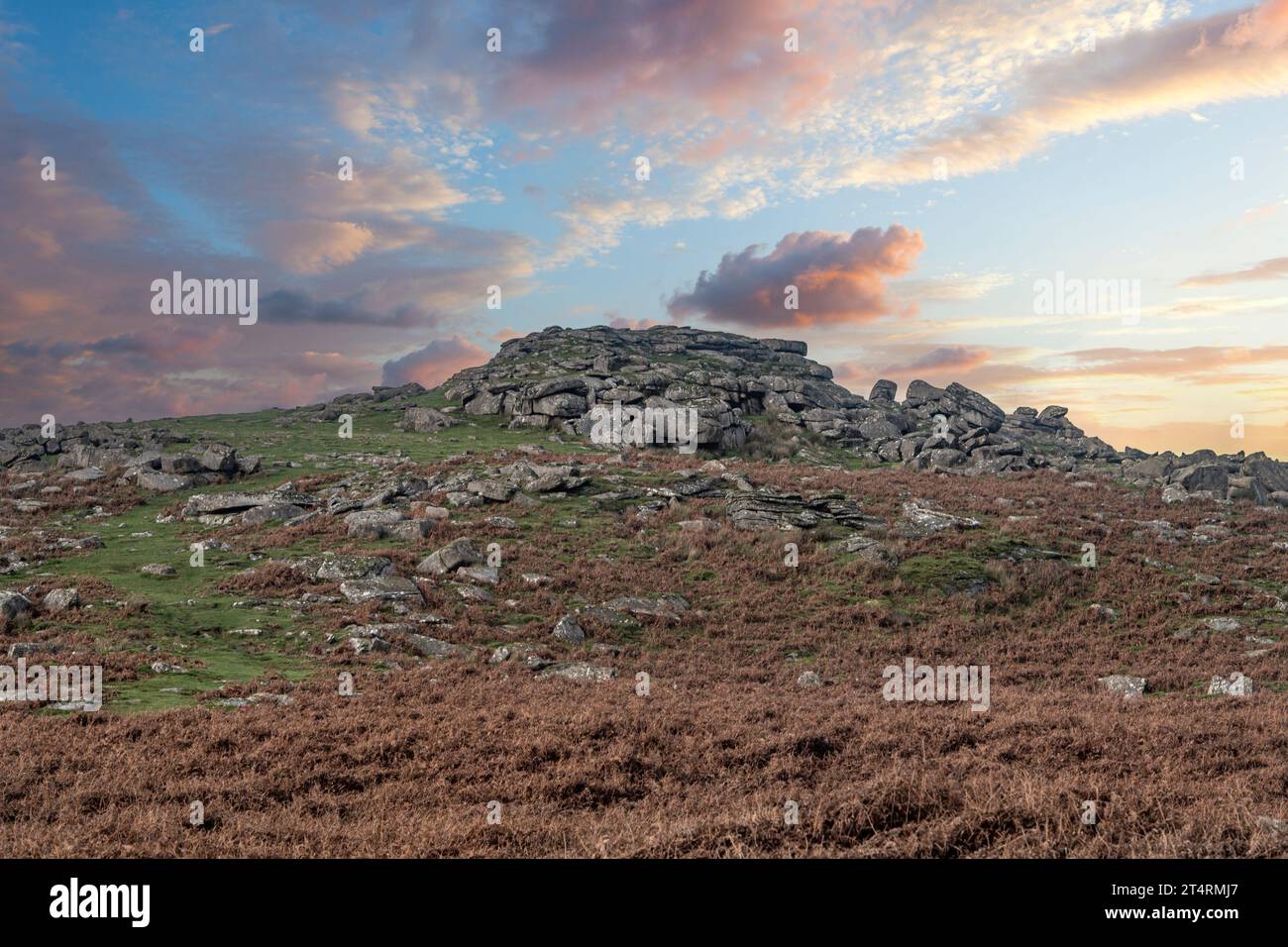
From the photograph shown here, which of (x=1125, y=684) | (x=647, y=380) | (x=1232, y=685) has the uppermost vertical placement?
(x=647, y=380)

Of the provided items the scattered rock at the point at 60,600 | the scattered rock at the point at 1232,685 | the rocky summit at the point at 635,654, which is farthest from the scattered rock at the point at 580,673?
the scattered rock at the point at 1232,685

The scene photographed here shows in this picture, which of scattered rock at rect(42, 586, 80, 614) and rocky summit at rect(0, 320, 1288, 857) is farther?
scattered rock at rect(42, 586, 80, 614)

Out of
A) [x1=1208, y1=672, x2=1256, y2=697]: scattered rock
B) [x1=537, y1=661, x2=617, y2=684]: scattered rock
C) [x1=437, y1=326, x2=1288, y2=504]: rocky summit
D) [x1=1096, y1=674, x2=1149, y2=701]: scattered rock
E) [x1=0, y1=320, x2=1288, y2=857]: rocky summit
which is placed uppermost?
[x1=437, y1=326, x2=1288, y2=504]: rocky summit

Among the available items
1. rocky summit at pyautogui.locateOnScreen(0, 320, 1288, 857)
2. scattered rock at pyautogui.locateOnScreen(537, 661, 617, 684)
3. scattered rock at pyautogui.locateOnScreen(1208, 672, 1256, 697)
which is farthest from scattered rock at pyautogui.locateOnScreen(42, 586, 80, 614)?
scattered rock at pyautogui.locateOnScreen(1208, 672, 1256, 697)

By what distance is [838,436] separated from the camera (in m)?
82.0

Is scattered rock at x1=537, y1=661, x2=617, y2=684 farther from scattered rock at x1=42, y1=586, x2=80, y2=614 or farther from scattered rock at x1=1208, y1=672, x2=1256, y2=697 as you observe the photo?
scattered rock at x1=1208, y1=672, x2=1256, y2=697

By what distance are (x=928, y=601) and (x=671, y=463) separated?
27111 millimetres

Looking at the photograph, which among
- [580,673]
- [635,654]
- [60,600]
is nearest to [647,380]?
[635,654]

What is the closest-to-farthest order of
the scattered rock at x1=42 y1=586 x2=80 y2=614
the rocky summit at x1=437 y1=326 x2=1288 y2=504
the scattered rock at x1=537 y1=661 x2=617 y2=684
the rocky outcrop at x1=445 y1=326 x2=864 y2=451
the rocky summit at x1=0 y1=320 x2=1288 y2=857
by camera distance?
the rocky summit at x1=0 y1=320 x2=1288 y2=857 < the scattered rock at x1=537 y1=661 x2=617 y2=684 < the scattered rock at x1=42 y1=586 x2=80 y2=614 < the rocky summit at x1=437 y1=326 x2=1288 y2=504 < the rocky outcrop at x1=445 y1=326 x2=864 y2=451

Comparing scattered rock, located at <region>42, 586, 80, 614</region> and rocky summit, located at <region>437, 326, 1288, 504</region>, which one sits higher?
rocky summit, located at <region>437, 326, 1288, 504</region>

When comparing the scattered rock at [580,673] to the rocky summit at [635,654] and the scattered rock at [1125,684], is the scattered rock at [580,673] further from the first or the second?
the scattered rock at [1125,684]

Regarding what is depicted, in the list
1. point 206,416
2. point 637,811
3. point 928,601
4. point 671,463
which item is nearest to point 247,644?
point 637,811

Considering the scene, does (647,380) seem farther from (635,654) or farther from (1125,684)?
(1125,684)
